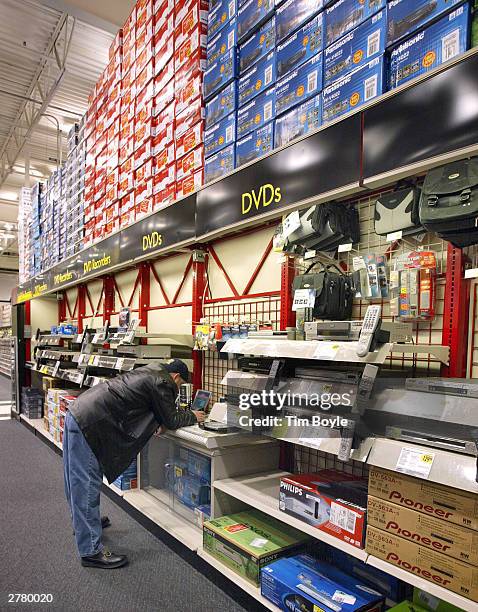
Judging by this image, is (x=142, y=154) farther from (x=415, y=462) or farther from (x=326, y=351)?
(x=415, y=462)

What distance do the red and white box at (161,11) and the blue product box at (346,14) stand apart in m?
2.08

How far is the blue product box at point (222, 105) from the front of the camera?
3.01 m

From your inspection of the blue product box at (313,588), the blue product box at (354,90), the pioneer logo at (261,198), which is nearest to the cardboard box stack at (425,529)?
the blue product box at (313,588)

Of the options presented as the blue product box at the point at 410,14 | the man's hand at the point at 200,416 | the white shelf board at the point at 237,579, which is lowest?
the white shelf board at the point at 237,579

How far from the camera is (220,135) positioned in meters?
3.14

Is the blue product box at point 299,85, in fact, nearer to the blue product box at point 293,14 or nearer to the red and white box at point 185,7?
the blue product box at point 293,14

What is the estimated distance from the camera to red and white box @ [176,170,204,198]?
11.2 feet

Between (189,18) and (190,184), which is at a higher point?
(189,18)

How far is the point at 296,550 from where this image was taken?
2.34 metres

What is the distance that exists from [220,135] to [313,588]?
2.87m

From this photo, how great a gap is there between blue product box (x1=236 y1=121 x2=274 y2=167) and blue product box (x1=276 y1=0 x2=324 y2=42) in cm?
52

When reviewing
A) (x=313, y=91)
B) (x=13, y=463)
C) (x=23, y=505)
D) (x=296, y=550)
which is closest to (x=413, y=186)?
(x=313, y=91)

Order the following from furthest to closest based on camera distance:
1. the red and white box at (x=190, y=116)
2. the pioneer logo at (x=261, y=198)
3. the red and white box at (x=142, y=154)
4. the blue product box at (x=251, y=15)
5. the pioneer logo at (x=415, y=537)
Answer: the red and white box at (x=142, y=154) < the red and white box at (x=190, y=116) < the blue product box at (x=251, y=15) < the pioneer logo at (x=261, y=198) < the pioneer logo at (x=415, y=537)

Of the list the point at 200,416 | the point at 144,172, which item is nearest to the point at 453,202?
the point at 200,416
